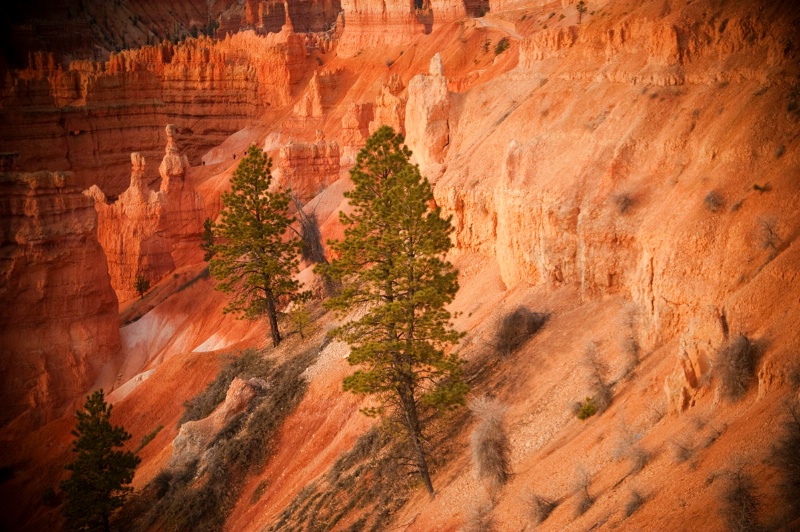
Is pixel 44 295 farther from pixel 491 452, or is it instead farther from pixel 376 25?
pixel 376 25

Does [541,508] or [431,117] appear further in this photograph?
[431,117]

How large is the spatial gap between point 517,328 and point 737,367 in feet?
31.1

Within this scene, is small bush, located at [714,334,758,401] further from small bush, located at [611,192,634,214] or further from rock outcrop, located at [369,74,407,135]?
rock outcrop, located at [369,74,407,135]

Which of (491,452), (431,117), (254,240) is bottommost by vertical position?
(491,452)

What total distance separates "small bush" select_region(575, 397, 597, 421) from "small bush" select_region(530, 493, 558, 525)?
2.63 meters

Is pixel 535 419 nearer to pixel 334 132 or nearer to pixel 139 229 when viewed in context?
pixel 139 229

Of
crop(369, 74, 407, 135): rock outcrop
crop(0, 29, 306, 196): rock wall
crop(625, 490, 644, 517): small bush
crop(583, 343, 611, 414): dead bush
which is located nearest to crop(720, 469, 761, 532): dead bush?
crop(625, 490, 644, 517): small bush

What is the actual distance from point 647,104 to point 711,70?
1.79m

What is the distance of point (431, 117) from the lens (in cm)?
3325

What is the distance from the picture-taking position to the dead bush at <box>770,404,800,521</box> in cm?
1045

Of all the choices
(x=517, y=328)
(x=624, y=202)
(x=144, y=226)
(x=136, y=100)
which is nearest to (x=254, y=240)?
(x=517, y=328)

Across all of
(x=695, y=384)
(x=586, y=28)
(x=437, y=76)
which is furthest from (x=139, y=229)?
(x=695, y=384)

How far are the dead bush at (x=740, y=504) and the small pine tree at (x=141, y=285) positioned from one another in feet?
156

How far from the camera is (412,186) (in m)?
21.7
